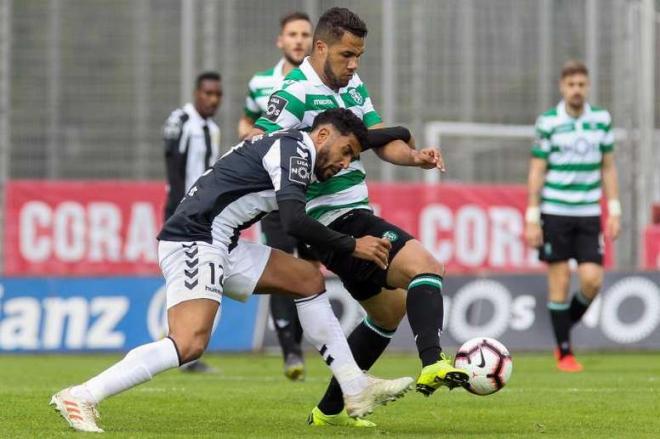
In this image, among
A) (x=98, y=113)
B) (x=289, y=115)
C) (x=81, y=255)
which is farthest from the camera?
(x=98, y=113)

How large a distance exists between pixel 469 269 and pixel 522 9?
11.6 feet

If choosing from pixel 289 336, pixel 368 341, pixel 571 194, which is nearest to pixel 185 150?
pixel 289 336

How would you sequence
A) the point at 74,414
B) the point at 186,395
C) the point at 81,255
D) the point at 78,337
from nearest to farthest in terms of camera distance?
the point at 74,414, the point at 186,395, the point at 78,337, the point at 81,255

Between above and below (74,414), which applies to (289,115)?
above

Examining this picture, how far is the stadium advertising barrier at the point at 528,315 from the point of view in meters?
15.1

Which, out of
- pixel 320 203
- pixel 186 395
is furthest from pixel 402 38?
pixel 320 203

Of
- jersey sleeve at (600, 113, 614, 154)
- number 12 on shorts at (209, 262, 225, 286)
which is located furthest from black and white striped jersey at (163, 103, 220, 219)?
number 12 on shorts at (209, 262, 225, 286)

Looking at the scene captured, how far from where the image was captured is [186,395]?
9.23 meters

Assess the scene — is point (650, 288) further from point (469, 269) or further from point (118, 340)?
point (118, 340)

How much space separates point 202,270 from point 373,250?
2.69 ft

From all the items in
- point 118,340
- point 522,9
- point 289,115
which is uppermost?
point 522,9

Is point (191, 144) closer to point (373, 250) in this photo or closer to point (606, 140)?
point (606, 140)

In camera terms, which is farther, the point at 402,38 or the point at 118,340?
the point at 402,38

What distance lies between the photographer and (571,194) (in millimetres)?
12547
